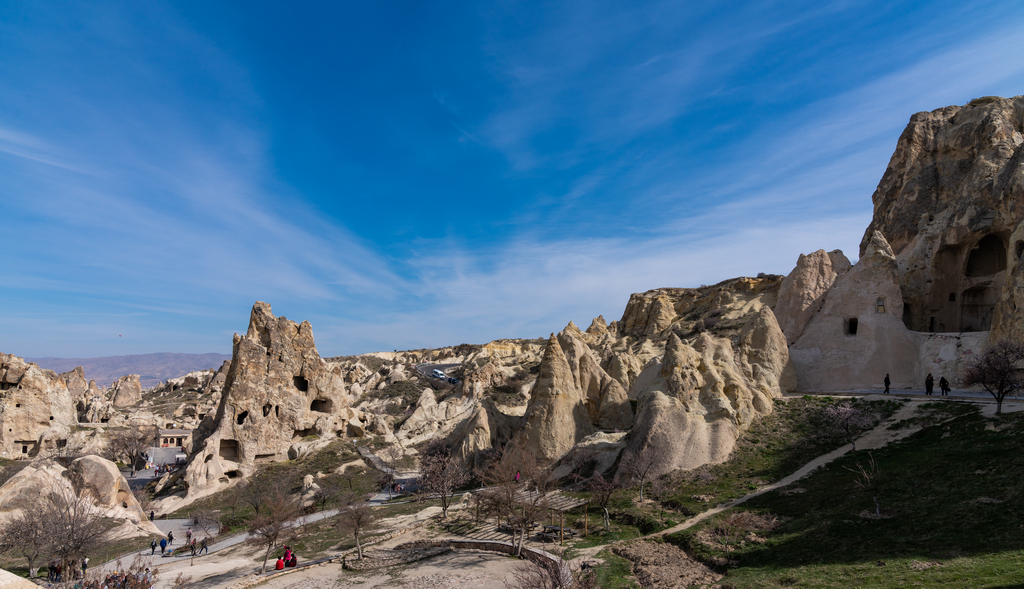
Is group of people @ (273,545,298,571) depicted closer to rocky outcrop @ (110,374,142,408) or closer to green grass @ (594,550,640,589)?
green grass @ (594,550,640,589)

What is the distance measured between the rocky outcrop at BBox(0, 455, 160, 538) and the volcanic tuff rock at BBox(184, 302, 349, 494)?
666 cm

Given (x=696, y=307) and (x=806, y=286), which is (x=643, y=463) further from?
(x=696, y=307)

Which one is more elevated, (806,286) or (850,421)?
(806,286)

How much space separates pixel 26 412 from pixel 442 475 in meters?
42.9

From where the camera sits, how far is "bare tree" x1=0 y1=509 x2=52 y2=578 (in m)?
19.3

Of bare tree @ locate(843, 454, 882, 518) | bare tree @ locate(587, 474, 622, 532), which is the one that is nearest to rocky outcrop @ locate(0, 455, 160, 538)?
bare tree @ locate(587, 474, 622, 532)

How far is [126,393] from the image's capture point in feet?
297

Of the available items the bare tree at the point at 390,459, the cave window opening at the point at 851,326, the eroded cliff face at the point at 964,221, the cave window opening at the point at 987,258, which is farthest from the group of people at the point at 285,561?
the cave window opening at the point at 987,258

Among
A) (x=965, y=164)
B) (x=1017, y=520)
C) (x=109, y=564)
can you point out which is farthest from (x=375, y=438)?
(x=965, y=164)

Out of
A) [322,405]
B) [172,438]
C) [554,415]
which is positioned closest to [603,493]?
[554,415]

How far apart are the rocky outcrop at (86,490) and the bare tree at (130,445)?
2200 cm

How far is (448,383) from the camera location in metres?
75.8

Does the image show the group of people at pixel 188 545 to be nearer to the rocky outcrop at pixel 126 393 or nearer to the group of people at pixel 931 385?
the group of people at pixel 931 385

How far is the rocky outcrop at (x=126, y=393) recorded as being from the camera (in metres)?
88.3
